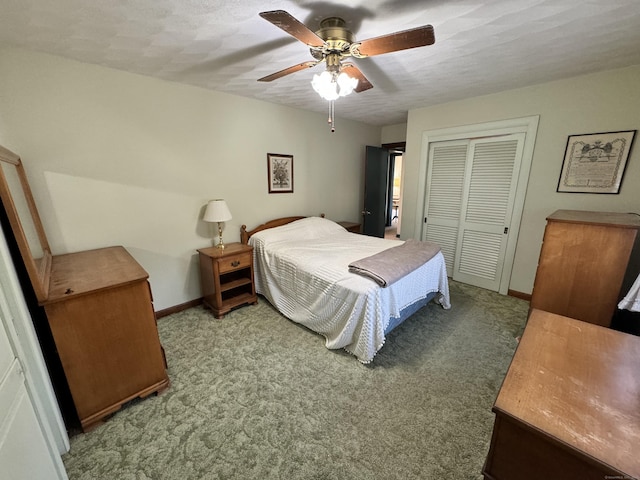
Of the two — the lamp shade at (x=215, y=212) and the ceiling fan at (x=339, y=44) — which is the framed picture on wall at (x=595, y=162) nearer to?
the ceiling fan at (x=339, y=44)

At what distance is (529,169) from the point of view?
2.86m

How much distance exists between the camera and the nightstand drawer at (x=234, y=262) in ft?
8.77

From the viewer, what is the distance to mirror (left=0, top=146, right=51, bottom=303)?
1.22m

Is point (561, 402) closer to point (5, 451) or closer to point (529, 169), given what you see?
point (5, 451)

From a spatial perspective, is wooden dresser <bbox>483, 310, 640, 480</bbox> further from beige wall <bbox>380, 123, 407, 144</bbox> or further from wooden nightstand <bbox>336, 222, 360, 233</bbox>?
beige wall <bbox>380, 123, 407, 144</bbox>

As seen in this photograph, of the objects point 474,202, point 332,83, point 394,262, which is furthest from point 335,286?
point 474,202

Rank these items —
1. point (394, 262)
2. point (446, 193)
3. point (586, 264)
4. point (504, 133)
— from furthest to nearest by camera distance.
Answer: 1. point (446, 193)
2. point (504, 133)
3. point (394, 262)
4. point (586, 264)

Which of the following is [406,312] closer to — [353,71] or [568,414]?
[568,414]

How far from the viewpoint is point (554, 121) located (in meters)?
2.64

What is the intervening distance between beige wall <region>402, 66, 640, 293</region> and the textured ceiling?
0.18m

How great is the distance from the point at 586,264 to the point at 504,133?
68.2 inches

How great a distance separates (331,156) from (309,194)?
73 centimetres

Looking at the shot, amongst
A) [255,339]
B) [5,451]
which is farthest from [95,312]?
[255,339]

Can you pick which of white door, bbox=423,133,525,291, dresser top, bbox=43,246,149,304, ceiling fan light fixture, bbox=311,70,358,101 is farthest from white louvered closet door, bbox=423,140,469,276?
dresser top, bbox=43,246,149,304
